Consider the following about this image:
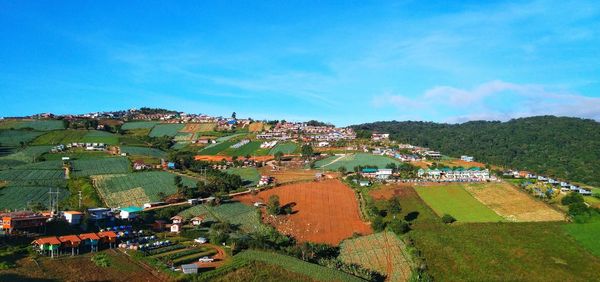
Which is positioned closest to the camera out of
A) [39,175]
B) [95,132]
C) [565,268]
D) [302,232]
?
[565,268]

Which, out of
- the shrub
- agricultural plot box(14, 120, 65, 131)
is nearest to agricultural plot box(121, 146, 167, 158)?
agricultural plot box(14, 120, 65, 131)

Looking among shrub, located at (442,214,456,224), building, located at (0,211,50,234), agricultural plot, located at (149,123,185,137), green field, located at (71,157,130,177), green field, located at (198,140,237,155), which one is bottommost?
shrub, located at (442,214,456,224)

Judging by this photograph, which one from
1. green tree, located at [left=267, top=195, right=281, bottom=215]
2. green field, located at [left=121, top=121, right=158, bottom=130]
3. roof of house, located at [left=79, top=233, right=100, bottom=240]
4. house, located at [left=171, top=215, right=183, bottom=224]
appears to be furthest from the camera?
green field, located at [left=121, top=121, right=158, bottom=130]

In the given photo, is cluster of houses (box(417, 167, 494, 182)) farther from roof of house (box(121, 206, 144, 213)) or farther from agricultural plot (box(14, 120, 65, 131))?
agricultural plot (box(14, 120, 65, 131))

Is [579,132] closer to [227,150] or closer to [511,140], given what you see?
[511,140]

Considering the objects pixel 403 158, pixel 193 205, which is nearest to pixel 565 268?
pixel 193 205

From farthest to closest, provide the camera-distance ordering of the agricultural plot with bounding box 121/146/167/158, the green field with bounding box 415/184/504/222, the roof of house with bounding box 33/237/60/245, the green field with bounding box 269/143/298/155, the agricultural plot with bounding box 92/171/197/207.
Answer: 1. the green field with bounding box 269/143/298/155
2. the agricultural plot with bounding box 121/146/167/158
3. the agricultural plot with bounding box 92/171/197/207
4. the green field with bounding box 415/184/504/222
5. the roof of house with bounding box 33/237/60/245

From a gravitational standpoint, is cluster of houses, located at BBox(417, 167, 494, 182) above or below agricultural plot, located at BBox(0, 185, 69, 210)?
above
